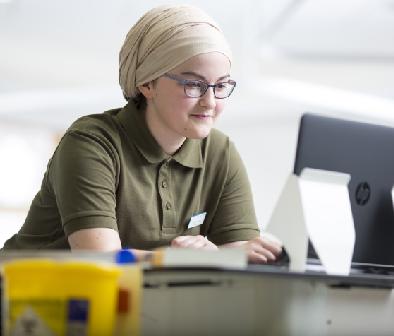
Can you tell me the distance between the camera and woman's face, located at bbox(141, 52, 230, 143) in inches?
74.1

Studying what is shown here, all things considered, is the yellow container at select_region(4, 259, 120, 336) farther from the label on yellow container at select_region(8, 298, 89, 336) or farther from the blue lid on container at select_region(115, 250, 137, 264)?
the blue lid on container at select_region(115, 250, 137, 264)

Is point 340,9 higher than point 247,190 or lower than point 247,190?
higher

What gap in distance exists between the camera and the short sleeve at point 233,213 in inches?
81.4

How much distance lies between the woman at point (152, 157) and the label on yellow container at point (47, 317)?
0.81 meters

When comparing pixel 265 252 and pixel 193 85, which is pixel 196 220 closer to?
pixel 193 85

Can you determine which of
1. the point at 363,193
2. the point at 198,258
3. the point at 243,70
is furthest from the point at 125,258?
the point at 243,70

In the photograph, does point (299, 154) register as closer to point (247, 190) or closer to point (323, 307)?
point (323, 307)

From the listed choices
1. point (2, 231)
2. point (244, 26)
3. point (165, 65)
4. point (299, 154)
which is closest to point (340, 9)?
point (244, 26)

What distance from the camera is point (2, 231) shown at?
7562 millimetres

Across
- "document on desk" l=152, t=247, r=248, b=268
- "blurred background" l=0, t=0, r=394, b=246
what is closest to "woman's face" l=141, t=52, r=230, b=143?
"document on desk" l=152, t=247, r=248, b=268

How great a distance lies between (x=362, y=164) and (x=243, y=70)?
437 centimetres

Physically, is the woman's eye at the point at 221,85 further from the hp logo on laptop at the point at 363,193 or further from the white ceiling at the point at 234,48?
the white ceiling at the point at 234,48

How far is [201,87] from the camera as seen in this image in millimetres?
1884

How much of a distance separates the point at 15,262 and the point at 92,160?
2.86 ft
